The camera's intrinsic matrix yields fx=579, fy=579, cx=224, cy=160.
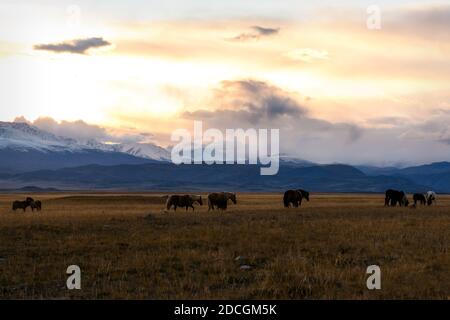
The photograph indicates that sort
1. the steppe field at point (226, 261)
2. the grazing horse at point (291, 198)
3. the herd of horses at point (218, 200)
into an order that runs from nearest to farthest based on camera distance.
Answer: the steppe field at point (226, 261)
the herd of horses at point (218, 200)
the grazing horse at point (291, 198)

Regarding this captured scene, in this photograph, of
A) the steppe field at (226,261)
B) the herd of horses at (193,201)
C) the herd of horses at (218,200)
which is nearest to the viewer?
the steppe field at (226,261)

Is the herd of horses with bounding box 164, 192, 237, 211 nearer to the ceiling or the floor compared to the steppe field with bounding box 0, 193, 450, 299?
nearer to the ceiling

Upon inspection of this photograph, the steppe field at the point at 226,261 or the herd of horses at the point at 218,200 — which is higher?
the herd of horses at the point at 218,200

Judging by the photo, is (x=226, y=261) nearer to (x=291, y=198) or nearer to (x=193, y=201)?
(x=193, y=201)

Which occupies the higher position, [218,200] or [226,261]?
[218,200]

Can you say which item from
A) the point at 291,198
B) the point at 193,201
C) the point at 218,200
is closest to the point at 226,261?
the point at 218,200

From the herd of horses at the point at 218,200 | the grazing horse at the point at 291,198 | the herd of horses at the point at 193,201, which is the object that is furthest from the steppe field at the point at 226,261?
the grazing horse at the point at 291,198

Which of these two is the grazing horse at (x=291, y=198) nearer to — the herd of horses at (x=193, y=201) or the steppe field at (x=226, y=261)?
the herd of horses at (x=193, y=201)

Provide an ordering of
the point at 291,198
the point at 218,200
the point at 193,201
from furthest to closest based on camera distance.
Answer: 1. the point at 291,198
2. the point at 193,201
3. the point at 218,200

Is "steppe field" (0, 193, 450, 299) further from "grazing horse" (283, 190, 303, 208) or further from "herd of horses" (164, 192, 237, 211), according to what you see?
"grazing horse" (283, 190, 303, 208)

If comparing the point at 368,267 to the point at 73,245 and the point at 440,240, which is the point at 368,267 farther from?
the point at 73,245

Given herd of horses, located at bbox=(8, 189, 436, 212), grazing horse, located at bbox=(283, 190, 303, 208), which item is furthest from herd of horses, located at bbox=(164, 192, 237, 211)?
grazing horse, located at bbox=(283, 190, 303, 208)

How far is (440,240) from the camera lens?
66.8 feet
